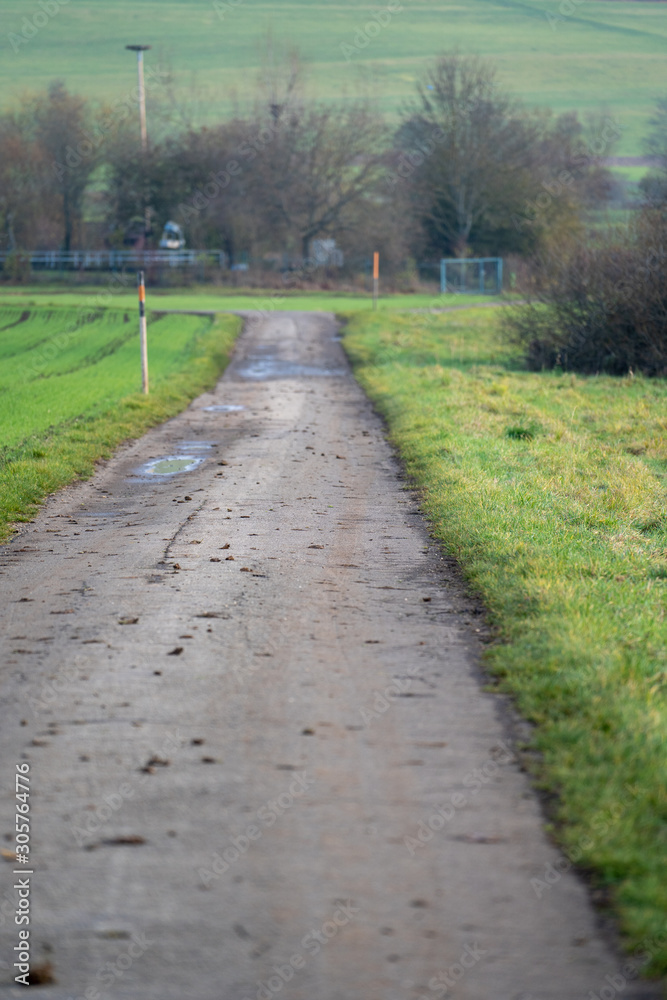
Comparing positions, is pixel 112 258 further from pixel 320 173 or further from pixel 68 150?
pixel 320 173

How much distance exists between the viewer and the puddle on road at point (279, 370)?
78.3ft

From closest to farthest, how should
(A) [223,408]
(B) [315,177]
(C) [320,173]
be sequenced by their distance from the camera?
1. (A) [223,408]
2. (C) [320,173]
3. (B) [315,177]

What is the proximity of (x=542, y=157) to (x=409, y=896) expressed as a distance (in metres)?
69.2

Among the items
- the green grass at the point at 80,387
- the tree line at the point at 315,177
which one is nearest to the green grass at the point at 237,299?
the green grass at the point at 80,387

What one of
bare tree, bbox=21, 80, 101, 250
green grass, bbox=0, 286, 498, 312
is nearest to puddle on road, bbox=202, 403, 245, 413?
green grass, bbox=0, 286, 498, 312

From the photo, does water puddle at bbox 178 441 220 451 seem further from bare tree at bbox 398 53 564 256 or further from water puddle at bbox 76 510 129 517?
bare tree at bbox 398 53 564 256

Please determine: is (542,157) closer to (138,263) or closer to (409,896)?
(138,263)

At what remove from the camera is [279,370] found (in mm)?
24906

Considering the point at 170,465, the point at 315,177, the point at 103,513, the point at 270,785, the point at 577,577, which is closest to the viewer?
the point at 270,785

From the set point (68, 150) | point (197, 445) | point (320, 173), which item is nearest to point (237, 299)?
point (320, 173)

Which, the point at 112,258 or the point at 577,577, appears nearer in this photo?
the point at 577,577

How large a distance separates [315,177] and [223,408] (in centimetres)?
5117

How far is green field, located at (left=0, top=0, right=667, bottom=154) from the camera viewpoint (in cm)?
11725

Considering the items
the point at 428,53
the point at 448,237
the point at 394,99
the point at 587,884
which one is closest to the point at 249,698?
the point at 587,884
